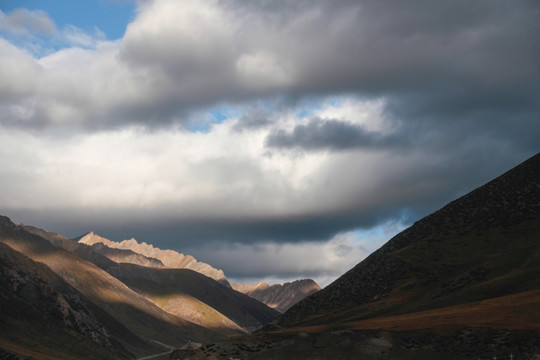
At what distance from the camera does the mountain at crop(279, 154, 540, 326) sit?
13962 cm

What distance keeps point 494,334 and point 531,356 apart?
1084 cm

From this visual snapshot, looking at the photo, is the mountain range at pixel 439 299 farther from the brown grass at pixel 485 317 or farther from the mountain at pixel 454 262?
the mountain at pixel 454 262

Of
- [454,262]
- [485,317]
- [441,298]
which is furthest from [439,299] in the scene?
[485,317]

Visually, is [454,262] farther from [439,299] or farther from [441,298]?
[439,299]

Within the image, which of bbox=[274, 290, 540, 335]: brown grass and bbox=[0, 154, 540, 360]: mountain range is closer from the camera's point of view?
bbox=[0, 154, 540, 360]: mountain range

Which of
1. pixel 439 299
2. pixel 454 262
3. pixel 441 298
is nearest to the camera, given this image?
pixel 439 299

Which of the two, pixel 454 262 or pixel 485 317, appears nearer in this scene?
pixel 485 317

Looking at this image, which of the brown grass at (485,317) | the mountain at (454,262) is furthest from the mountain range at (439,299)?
the mountain at (454,262)

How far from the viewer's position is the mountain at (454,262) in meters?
140

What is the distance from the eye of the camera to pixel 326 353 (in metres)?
95.3

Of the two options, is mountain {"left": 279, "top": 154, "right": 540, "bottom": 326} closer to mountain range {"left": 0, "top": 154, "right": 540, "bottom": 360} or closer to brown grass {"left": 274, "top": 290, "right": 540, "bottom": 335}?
mountain range {"left": 0, "top": 154, "right": 540, "bottom": 360}

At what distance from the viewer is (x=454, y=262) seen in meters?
161

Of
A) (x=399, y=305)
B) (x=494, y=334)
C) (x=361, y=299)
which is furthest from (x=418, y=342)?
(x=361, y=299)

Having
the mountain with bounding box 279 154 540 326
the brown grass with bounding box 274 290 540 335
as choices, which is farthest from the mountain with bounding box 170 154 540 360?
the mountain with bounding box 279 154 540 326
